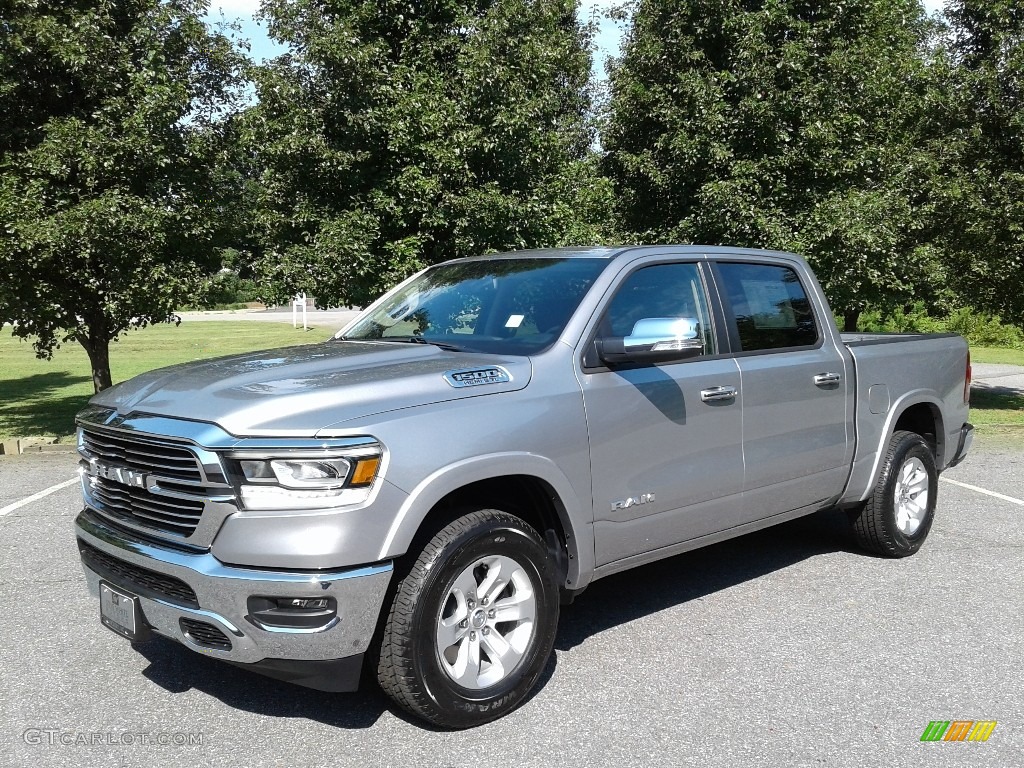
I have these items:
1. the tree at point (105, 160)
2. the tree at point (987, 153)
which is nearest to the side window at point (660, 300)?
the tree at point (105, 160)

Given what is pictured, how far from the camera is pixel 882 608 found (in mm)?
4949

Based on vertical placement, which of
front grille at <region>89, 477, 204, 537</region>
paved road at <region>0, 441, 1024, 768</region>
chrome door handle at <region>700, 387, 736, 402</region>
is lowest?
paved road at <region>0, 441, 1024, 768</region>

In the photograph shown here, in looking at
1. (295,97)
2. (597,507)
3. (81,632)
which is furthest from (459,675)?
(295,97)

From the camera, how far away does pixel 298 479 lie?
3.17 meters

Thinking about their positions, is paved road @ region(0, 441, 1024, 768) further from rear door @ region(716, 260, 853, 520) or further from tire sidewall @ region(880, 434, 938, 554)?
rear door @ region(716, 260, 853, 520)

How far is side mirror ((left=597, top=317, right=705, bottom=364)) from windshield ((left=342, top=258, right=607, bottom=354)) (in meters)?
0.28

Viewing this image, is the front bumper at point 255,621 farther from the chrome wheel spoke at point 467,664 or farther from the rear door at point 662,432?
the rear door at point 662,432

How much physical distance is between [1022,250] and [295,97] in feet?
31.7

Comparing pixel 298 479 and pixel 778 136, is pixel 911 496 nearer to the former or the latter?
pixel 298 479

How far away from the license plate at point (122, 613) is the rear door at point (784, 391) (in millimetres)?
2913

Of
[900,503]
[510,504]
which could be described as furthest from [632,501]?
[900,503]

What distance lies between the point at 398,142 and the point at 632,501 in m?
6.69

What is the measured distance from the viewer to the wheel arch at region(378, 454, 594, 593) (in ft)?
10.7

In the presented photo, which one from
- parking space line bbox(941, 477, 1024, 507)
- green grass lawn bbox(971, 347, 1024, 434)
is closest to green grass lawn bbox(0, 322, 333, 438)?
parking space line bbox(941, 477, 1024, 507)
